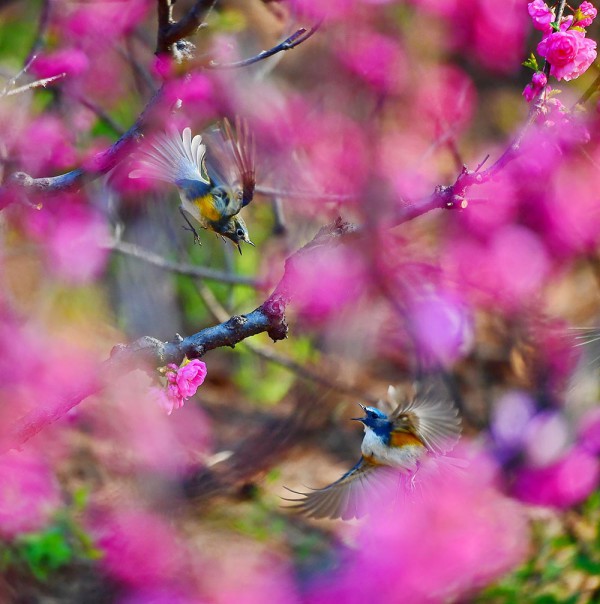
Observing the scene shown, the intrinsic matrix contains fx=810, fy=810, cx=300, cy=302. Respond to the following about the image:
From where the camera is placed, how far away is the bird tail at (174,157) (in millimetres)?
1188

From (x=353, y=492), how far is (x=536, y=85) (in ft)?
2.61

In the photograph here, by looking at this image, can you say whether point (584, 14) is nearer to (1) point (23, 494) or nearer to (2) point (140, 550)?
(2) point (140, 550)

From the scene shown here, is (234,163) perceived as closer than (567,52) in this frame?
No

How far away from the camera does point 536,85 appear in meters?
1.04

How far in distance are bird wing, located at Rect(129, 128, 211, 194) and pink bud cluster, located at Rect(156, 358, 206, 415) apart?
29cm

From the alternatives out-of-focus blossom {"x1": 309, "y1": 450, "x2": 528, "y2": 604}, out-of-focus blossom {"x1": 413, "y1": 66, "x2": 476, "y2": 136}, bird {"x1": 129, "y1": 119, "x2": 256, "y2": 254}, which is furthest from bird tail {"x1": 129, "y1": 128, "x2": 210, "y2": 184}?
out-of-focus blossom {"x1": 413, "y1": 66, "x2": 476, "y2": 136}

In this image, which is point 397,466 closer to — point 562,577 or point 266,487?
point 562,577

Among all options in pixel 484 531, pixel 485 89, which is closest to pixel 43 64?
pixel 484 531

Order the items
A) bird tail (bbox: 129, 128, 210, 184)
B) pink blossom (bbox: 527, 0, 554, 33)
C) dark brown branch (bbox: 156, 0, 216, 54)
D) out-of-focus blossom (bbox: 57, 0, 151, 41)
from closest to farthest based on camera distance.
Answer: dark brown branch (bbox: 156, 0, 216, 54)
pink blossom (bbox: 527, 0, 554, 33)
bird tail (bbox: 129, 128, 210, 184)
out-of-focus blossom (bbox: 57, 0, 151, 41)

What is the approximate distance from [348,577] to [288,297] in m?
1.23

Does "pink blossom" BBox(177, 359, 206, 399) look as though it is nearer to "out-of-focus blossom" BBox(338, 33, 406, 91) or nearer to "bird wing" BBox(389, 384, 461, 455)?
"bird wing" BBox(389, 384, 461, 455)

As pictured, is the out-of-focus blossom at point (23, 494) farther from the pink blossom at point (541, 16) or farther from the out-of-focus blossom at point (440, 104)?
the pink blossom at point (541, 16)

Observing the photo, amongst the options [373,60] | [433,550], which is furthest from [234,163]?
[373,60]

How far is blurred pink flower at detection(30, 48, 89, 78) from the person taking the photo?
203 cm
